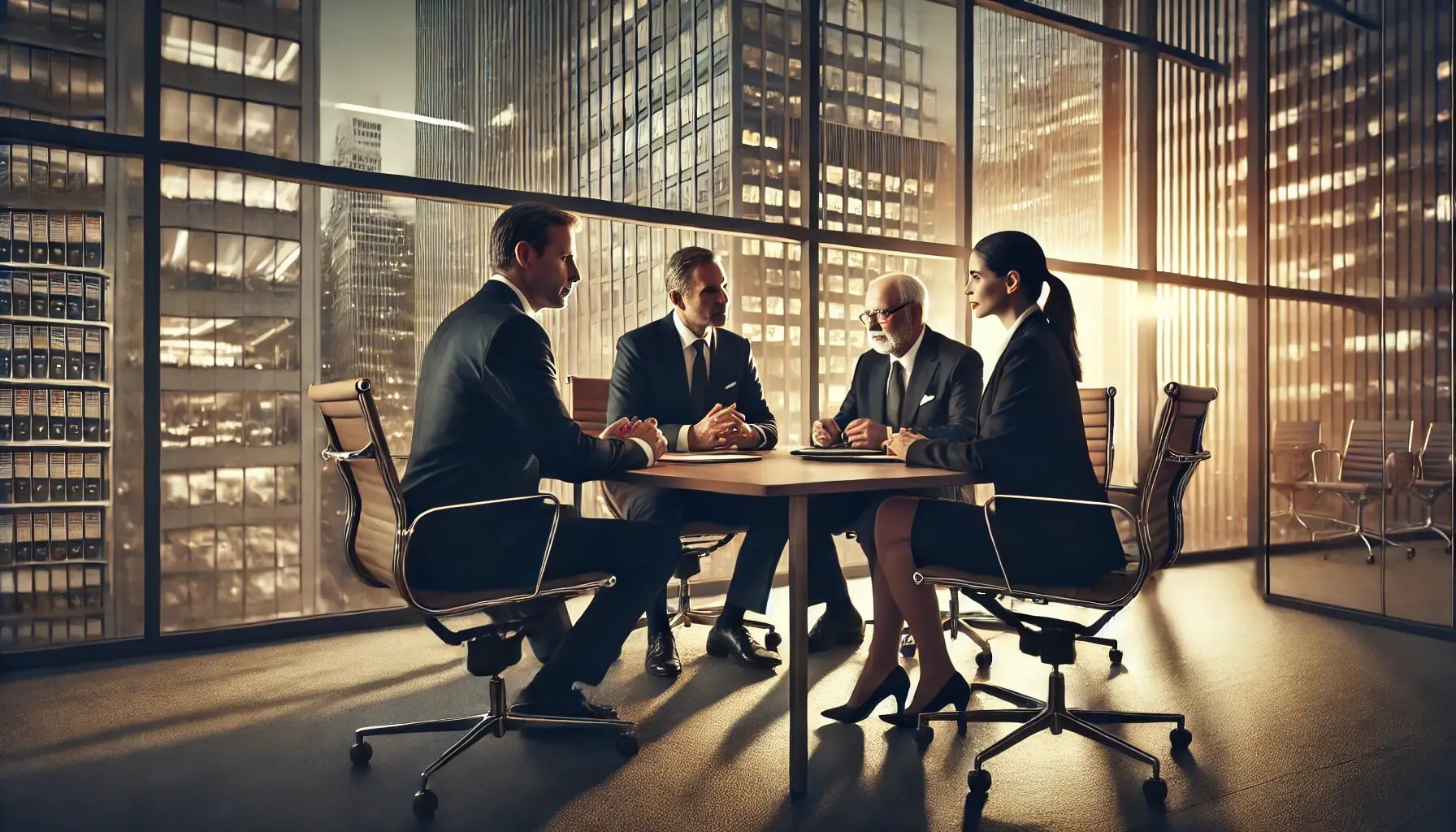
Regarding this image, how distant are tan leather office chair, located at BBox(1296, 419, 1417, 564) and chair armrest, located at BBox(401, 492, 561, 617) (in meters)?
3.80

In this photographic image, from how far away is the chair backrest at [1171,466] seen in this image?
2473 mm

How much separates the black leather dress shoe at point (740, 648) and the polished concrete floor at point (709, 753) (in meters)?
0.08

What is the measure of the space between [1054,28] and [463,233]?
4.01m

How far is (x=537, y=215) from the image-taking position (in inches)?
107

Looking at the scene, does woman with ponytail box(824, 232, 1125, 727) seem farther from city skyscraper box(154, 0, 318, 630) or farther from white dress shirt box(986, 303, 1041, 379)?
city skyscraper box(154, 0, 318, 630)

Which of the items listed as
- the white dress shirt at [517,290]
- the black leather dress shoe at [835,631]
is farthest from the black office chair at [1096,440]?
the white dress shirt at [517,290]

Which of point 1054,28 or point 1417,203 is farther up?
point 1054,28

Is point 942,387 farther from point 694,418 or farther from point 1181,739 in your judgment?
point 1181,739

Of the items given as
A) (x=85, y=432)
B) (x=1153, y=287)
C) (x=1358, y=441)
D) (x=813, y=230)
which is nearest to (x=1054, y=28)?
(x=1153, y=287)

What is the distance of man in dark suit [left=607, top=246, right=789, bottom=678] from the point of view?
140 inches

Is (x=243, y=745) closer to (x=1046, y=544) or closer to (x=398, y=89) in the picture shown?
(x=1046, y=544)

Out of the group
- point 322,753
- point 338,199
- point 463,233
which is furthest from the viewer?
point 463,233

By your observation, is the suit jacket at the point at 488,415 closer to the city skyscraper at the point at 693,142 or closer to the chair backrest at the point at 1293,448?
the city skyscraper at the point at 693,142

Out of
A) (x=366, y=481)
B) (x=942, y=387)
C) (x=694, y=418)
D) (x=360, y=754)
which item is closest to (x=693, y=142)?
(x=694, y=418)
